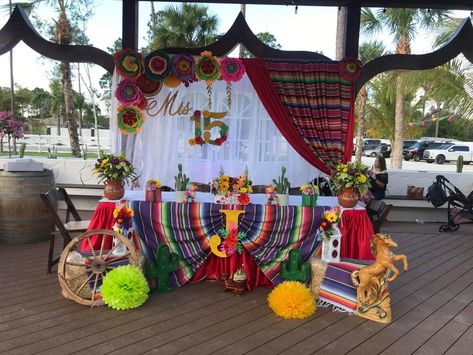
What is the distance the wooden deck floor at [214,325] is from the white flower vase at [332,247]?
1.30 feet

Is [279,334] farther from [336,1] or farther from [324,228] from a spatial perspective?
[336,1]

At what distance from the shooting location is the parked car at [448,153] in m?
20.5

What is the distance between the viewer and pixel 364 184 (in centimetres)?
348

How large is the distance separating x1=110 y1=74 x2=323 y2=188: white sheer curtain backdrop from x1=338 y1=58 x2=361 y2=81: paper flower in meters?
0.93

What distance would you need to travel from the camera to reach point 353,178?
3.44 meters

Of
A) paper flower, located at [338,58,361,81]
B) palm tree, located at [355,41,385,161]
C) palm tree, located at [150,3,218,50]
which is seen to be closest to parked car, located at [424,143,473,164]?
palm tree, located at [355,41,385,161]

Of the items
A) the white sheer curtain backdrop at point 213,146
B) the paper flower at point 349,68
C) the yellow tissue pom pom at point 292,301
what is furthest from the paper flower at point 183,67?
the yellow tissue pom pom at point 292,301

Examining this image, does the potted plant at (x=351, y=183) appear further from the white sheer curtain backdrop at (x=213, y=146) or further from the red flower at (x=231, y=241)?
the white sheer curtain backdrop at (x=213, y=146)

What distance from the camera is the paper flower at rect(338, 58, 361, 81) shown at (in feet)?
14.3

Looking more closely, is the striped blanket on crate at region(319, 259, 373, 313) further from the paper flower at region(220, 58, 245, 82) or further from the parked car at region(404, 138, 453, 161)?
the parked car at region(404, 138, 453, 161)

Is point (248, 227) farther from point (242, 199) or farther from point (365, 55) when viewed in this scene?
point (365, 55)

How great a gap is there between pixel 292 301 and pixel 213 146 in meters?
2.27

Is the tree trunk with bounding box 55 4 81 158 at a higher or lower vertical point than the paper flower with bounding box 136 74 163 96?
higher

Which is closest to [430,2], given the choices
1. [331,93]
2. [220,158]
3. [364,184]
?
[331,93]
